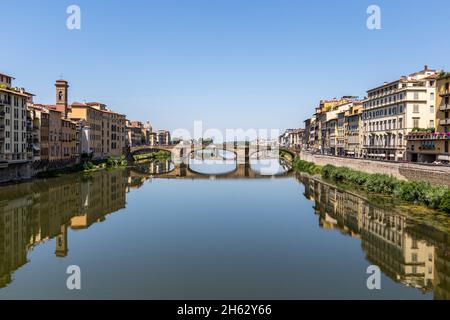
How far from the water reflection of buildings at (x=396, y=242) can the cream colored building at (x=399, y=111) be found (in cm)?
1850

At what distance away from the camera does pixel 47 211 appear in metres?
32.6

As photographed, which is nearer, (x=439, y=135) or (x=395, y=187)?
(x=395, y=187)

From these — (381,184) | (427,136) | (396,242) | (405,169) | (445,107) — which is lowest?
(396,242)

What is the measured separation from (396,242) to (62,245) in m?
18.5

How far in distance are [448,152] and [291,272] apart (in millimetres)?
29574

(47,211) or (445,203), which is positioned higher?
(445,203)

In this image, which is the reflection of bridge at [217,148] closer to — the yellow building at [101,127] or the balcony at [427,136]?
the yellow building at [101,127]

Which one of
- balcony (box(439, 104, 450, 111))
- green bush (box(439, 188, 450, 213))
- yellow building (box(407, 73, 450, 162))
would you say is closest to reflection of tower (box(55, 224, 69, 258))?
green bush (box(439, 188, 450, 213))

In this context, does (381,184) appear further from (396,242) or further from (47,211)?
(47,211)

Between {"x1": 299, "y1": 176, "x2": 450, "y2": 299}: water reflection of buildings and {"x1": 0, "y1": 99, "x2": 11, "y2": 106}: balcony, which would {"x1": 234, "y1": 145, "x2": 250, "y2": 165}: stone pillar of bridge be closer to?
{"x1": 0, "y1": 99, "x2": 11, "y2": 106}: balcony

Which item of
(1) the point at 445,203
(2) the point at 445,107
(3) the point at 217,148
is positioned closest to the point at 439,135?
(2) the point at 445,107
